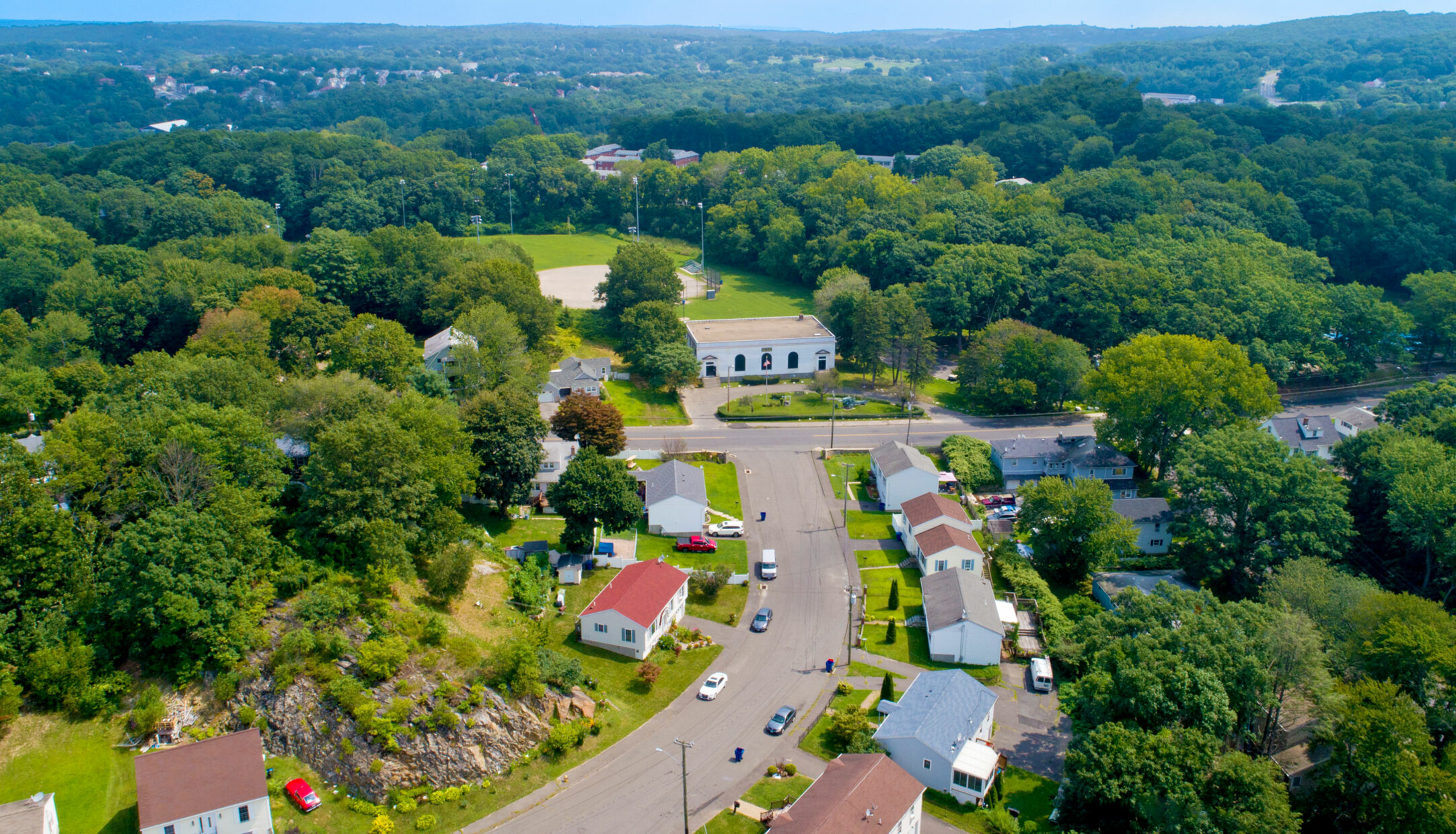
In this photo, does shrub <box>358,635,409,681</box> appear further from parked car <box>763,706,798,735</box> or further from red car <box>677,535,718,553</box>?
red car <box>677,535,718,553</box>

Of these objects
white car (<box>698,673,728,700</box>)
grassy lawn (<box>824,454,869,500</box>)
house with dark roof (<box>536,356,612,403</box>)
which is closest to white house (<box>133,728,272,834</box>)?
white car (<box>698,673,728,700</box>)

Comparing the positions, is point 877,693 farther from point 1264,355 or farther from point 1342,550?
point 1264,355

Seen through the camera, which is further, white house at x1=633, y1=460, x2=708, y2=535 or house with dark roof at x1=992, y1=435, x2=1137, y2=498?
house with dark roof at x1=992, y1=435, x2=1137, y2=498

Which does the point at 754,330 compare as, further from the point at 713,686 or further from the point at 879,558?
the point at 713,686

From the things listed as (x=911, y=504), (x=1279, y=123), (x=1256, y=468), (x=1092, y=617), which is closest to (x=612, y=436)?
(x=911, y=504)

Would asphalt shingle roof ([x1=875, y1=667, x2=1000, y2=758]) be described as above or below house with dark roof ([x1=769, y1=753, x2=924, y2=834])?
below

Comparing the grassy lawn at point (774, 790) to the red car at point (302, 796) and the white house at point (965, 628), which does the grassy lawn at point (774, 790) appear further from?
the red car at point (302, 796)

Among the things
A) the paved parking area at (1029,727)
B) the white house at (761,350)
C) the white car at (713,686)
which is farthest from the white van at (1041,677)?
the white house at (761,350)

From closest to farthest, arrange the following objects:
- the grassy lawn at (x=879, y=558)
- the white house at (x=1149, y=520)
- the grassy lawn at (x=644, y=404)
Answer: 1. the grassy lawn at (x=879, y=558)
2. the white house at (x=1149, y=520)
3. the grassy lawn at (x=644, y=404)
